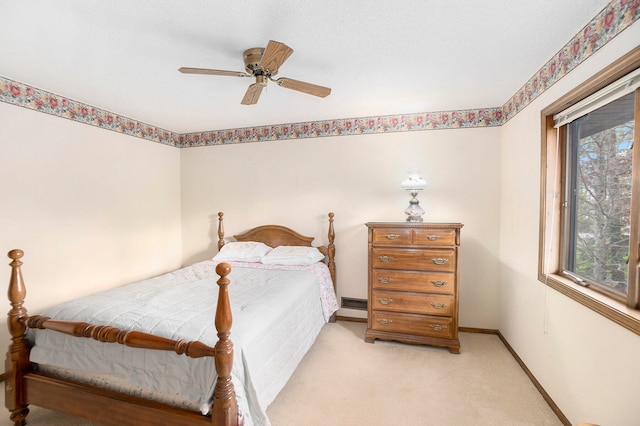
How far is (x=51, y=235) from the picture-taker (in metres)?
2.68

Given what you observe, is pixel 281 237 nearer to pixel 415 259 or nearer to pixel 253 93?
pixel 415 259

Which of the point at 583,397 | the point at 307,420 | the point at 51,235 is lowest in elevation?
the point at 307,420

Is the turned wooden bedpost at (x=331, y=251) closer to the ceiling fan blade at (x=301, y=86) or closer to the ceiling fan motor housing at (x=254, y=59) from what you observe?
the ceiling fan blade at (x=301, y=86)

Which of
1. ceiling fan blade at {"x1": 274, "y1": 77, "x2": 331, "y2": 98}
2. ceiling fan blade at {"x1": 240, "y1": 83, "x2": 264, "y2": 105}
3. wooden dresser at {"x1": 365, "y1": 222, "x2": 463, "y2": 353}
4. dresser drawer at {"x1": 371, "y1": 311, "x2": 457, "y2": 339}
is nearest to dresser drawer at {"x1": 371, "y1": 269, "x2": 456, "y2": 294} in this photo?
wooden dresser at {"x1": 365, "y1": 222, "x2": 463, "y2": 353}

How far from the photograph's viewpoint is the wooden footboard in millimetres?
1406

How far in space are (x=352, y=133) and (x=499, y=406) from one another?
9.67ft

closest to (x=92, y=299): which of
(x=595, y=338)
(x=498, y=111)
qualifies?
(x=595, y=338)

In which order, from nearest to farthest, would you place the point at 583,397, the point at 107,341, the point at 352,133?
the point at 107,341 < the point at 583,397 < the point at 352,133

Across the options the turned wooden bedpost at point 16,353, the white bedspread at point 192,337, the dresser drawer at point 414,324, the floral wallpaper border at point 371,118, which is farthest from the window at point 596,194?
the turned wooden bedpost at point 16,353

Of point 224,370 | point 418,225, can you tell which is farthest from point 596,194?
point 224,370

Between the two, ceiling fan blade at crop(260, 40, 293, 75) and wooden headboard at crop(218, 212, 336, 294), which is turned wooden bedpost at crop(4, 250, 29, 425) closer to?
ceiling fan blade at crop(260, 40, 293, 75)

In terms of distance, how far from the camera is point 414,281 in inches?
114

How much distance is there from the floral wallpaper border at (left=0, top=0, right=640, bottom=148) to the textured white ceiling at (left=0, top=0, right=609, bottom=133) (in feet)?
0.29

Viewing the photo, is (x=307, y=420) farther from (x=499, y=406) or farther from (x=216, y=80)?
(x=216, y=80)
